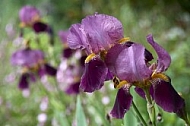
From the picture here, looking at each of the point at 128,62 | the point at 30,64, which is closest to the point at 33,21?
the point at 30,64

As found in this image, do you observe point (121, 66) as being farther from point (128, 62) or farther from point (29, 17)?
point (29, 17)

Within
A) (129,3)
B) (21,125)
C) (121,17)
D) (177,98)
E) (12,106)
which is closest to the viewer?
(177,98)

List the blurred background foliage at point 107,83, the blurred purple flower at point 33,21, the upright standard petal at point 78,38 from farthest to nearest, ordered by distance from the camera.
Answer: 1. the blurred purple flower at point 33,21
2. the blurred background foliage at point 107,83
3. the upright standard petal at point 78,38

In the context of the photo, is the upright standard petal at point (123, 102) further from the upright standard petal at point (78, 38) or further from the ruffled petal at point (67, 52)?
the ruffled petal at point (67, 52)

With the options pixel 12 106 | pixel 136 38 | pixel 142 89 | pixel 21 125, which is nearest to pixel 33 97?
pixel 12 106

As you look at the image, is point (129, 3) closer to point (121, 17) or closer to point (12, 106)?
point (121, 17)

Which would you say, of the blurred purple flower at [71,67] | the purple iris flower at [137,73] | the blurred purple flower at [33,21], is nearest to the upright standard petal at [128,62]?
the purple iris flower at [137,73]
